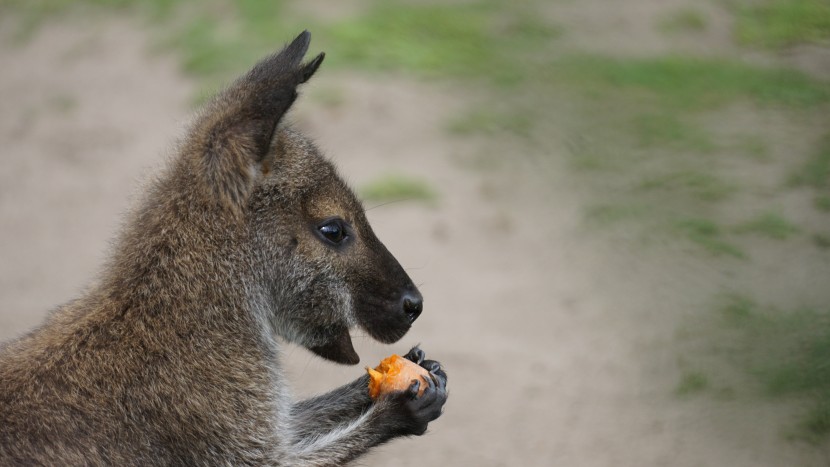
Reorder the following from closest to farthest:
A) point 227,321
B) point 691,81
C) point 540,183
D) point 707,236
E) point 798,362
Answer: point 227,321 < point 798,362 < point 707,236 < point 540,183 < point 691,81

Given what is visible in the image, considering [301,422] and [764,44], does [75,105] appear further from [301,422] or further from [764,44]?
[301,422]

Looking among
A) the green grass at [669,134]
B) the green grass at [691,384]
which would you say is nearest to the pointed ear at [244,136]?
the green grass at [691,384]

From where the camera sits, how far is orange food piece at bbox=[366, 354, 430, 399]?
389 cm

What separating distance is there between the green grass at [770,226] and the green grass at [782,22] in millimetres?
1910

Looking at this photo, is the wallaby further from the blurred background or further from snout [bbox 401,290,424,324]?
the blurred background

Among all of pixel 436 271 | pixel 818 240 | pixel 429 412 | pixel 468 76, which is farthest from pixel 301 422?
pixel 468 76

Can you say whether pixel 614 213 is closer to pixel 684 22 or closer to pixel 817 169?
pixel 817 169

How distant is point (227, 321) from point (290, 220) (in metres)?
0.44

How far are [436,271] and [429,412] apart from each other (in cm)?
363

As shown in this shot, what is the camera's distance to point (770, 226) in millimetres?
7008

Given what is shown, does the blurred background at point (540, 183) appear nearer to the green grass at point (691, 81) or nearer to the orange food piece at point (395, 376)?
the green grass at point (691, 81)

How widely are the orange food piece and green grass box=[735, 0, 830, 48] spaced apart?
5.58m

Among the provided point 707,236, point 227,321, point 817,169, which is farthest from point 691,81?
point 227,321

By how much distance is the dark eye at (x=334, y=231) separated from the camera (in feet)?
13.1
